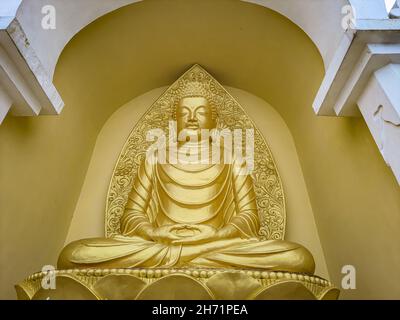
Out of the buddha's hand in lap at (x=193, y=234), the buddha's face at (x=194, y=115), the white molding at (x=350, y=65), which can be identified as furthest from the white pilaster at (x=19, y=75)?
the white molding at (x=350, y=65)

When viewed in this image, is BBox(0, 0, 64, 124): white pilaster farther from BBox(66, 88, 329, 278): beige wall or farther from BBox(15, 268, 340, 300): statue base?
BBox(66, 88, 329, 278): beige wall

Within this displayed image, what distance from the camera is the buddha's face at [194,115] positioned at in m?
3.38

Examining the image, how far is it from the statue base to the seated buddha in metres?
0.23

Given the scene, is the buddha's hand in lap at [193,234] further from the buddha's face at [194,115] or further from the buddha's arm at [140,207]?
the buddha's face at [194,115]

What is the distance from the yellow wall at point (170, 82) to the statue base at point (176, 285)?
0.57 m

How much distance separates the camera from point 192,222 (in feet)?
9.73

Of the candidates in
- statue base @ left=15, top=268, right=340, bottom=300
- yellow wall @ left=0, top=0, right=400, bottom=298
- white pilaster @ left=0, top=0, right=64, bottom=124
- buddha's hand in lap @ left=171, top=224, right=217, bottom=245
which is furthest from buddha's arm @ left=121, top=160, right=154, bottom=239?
white pilaster @ left=0, top=0, right=64, bottom=124

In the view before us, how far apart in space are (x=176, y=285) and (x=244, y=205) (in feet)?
3.41

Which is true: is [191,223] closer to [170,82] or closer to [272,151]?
[272,151]

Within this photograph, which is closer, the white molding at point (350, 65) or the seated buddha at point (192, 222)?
the white molding at point (350, 65)

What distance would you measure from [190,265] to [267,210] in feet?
2.93

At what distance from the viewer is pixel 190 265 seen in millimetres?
2377

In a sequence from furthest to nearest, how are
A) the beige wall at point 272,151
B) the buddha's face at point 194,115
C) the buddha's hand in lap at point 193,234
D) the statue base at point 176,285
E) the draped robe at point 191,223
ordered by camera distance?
1. the buddha's face at point 194,115
2. the beige wall at point 272,151
3. the buddha's hand in lap at point 193,234
4. the draped robe at point 191,223
5. the statue base at point 176,285
